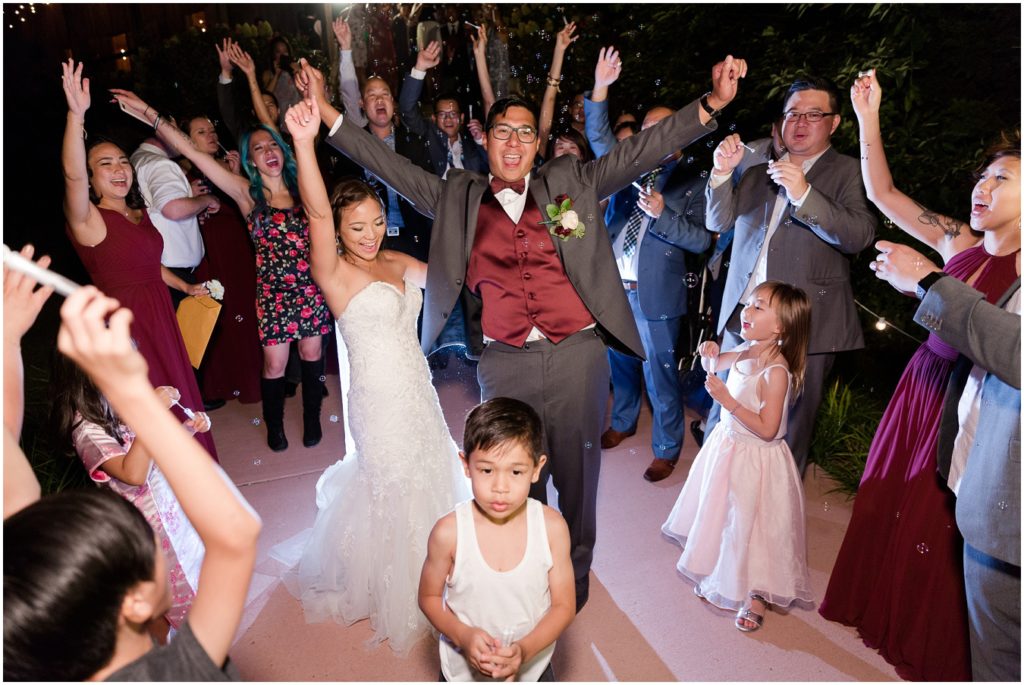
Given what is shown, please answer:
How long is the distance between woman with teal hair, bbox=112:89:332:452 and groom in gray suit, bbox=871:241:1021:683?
10.7 ft

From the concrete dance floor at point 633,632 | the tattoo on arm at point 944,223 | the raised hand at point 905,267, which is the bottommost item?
the concrete dance floor at point 633,632

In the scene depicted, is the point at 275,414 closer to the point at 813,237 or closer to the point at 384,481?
the point at 384,481

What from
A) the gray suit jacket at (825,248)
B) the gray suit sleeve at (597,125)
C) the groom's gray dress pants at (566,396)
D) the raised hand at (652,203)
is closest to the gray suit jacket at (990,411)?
the groom's gray dress pants at (566,396)

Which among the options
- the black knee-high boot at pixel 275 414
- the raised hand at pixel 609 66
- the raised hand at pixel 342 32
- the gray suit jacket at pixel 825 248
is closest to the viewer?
the gray suit jacket at pixel 825 248

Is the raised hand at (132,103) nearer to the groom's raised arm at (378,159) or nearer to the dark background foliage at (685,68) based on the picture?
the groom's raised arm at (378,159)

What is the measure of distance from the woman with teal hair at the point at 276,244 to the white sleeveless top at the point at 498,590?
108 inches

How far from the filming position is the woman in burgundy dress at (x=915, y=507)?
7.58 ft

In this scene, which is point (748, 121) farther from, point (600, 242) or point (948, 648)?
point (948, 648)

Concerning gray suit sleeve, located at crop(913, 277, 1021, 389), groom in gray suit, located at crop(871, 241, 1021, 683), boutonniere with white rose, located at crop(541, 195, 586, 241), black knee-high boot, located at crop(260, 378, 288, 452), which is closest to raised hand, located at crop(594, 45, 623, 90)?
boutonniere with white rose, located at crop(541, 195, 586, 241)

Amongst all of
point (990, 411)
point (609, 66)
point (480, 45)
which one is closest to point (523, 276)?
point (609, 66)

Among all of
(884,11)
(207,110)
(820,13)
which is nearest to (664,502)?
(884,11)

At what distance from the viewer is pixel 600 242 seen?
2.83 meters

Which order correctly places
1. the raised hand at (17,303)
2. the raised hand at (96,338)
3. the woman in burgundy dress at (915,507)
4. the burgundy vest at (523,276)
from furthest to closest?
the burgundy vest at (523,276)
the woman in burgundy dress at (915,507)
the raised hand at (17,303)
the raised hand at (96,338)

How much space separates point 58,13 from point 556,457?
9129 mm
